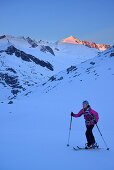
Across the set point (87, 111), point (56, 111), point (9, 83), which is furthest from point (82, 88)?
point (9, 83)

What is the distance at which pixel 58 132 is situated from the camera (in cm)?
1051

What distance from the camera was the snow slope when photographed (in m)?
5.16

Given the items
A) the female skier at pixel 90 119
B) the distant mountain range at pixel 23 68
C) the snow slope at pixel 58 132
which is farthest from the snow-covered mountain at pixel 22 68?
the female skier at pixel 90 119

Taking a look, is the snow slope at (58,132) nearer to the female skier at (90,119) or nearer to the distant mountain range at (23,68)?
the female skier at (90,119)

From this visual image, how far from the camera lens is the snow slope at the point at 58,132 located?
16.9 feet

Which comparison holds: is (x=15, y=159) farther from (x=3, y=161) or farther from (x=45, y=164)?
(x=45, y=164)

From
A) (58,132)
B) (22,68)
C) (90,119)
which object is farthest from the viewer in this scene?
(22,68)

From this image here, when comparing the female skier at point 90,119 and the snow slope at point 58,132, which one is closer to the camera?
the snow slope at point 58,132

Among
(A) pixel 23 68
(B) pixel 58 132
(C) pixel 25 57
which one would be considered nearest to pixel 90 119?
(B) pixel 58 132

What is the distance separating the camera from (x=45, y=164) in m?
5.02

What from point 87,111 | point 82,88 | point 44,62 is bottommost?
point 87,111

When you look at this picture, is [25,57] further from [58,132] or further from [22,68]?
[58,132]

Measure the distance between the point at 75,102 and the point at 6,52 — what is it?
8527 cm

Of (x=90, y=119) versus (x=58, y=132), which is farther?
(x=58, y=132)
